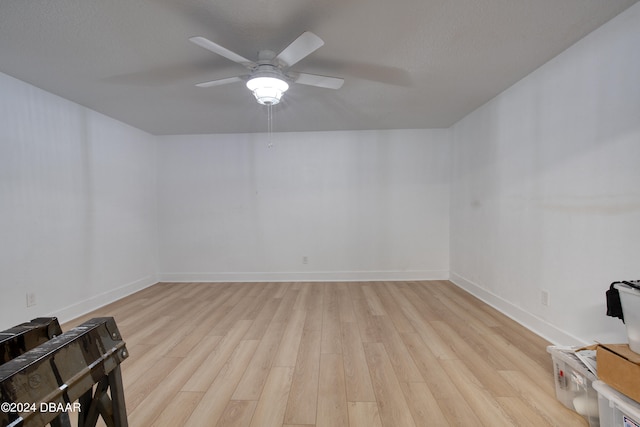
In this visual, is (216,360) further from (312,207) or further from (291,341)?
(312,207)

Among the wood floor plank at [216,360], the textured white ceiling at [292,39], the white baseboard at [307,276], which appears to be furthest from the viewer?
the white baseboard at [307,276]

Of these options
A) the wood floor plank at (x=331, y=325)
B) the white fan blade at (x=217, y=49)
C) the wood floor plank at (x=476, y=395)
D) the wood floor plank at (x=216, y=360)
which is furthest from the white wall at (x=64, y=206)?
the wood floor plank at (x=476, y=395)

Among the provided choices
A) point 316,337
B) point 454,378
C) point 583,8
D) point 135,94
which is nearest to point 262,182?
point 135,94

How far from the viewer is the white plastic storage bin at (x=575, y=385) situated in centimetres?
129

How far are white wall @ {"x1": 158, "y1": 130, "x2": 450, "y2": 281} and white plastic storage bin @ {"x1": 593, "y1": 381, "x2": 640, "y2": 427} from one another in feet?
8.94

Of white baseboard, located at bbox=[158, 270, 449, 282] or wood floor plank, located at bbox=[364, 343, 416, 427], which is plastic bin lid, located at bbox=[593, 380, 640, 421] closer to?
wood floor plank, located at bbox=[364, 343, 416, 427]

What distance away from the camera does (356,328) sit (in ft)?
7.77

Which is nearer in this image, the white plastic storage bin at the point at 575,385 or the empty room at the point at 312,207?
the white plastic storage bin at the point at 575,385

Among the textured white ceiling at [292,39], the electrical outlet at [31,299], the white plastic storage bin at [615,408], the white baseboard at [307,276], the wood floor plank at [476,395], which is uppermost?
the textured white ceiling at [292,39]

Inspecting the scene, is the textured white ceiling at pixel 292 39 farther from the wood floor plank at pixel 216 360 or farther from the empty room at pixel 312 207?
the wood floor plank at pixel 216 360

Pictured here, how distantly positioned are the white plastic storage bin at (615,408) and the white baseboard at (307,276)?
271 cm

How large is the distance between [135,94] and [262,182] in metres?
1.87

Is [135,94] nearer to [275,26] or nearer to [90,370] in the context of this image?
[275,26]

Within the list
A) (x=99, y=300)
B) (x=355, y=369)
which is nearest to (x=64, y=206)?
(x=99, y=300)
